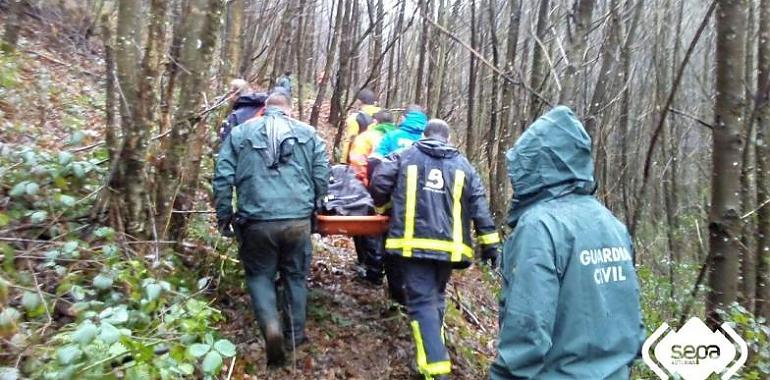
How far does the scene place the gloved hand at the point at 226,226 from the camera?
524cm

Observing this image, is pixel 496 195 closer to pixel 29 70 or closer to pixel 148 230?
pixel 148 230

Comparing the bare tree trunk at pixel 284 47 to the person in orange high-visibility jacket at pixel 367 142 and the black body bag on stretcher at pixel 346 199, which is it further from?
the black body bag on stretcher at pixel 346 199

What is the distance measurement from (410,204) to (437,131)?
0.68 meters

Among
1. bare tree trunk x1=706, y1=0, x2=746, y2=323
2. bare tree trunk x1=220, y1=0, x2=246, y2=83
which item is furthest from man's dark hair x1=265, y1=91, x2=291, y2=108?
bare tree trunk x1=220, y1=0, x2=246, y2=83

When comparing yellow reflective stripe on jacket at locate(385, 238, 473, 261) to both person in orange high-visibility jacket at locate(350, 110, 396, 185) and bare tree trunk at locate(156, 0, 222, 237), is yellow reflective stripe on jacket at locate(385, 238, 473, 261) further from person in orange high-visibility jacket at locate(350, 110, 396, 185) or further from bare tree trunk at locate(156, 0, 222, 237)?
person in orange high-visibility jacket at locate(350, 110, 396, 185)

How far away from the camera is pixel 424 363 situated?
5281 millimetres

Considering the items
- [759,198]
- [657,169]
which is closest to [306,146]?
[759,198]

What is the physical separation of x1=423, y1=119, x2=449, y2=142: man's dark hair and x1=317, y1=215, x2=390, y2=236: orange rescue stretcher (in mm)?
787

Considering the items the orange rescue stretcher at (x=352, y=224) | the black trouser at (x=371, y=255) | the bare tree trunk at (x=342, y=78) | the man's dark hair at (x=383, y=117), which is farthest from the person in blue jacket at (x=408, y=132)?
the bare tree trunk at (x=342, y=78)

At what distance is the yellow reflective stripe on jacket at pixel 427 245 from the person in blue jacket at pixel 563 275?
2.37m

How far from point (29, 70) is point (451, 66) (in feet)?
33.9

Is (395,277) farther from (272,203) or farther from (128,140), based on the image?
(128,140)

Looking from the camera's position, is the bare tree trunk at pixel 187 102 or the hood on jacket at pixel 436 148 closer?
the bare tree trunk at pixel 187 102

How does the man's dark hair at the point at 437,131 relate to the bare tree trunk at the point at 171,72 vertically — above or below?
below
